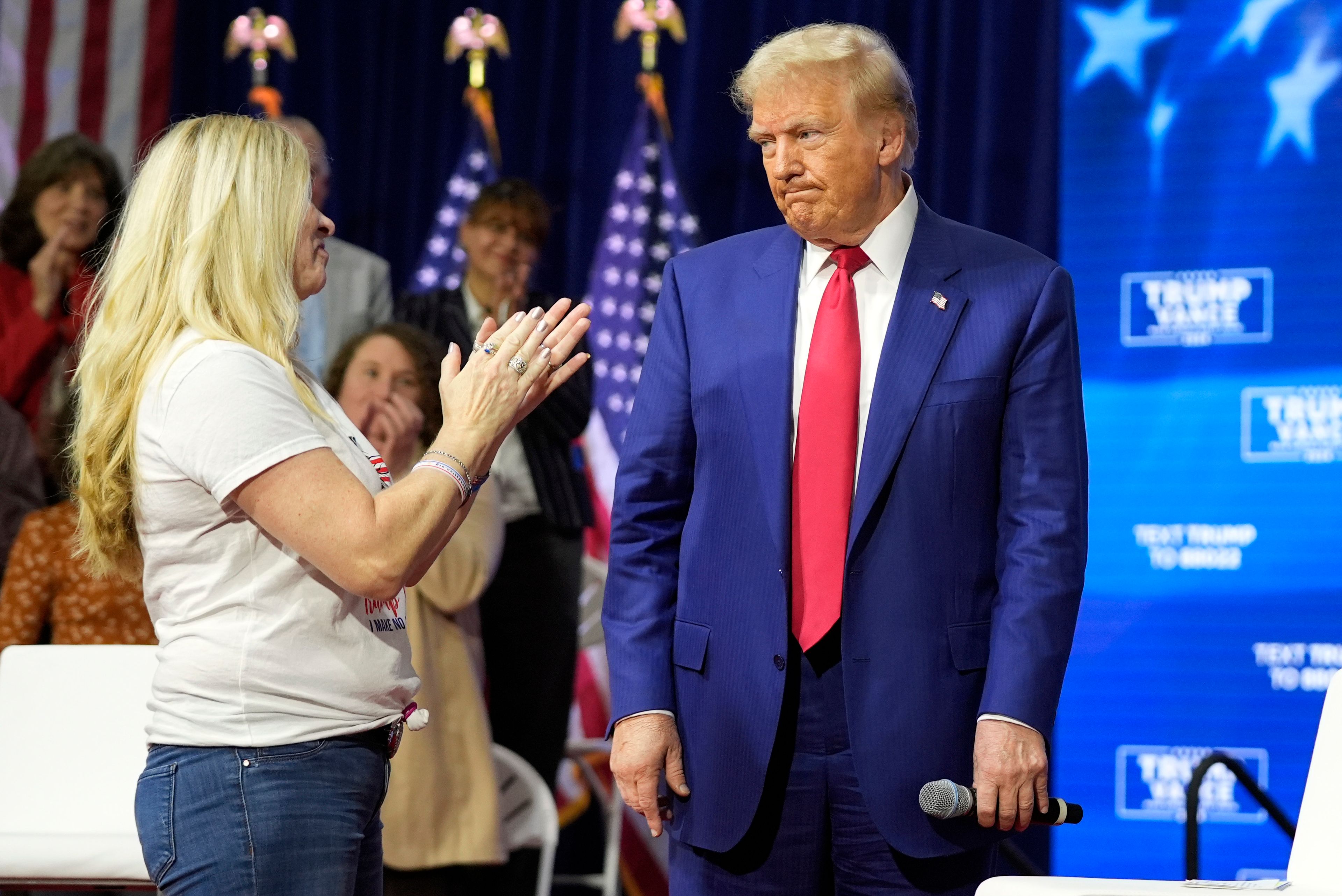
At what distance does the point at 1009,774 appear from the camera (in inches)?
66.9

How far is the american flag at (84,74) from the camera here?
183 inches

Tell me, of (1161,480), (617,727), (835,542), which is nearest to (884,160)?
(835,542)

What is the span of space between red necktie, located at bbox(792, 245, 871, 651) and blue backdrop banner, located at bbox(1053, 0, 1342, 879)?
2267 mm

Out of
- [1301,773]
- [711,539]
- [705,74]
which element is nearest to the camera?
[711,539]

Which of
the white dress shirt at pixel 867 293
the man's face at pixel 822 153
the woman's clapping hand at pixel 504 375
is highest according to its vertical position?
the man's face at pixel 822 153

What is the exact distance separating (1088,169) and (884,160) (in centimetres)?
226

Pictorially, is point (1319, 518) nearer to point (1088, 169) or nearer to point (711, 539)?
point (1088, 169)

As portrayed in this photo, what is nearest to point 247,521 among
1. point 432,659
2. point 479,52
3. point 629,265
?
point 432,659

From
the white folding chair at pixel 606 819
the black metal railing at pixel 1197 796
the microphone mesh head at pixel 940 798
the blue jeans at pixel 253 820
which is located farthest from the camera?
the white folding chair at pixel 606 819

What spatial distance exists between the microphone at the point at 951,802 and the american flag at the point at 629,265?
2742 millimetres

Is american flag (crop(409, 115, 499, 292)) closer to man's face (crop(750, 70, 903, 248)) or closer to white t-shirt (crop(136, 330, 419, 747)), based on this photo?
man's face (crop(750, 70, 903, 248))

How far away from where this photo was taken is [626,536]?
1.92 meters

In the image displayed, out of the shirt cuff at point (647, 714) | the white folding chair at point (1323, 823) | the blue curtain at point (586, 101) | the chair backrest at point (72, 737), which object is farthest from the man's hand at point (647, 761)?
the blue curtain at point (586, 101)

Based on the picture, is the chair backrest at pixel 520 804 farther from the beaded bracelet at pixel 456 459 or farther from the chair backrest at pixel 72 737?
the beaded bracelet at pixel 456 459
